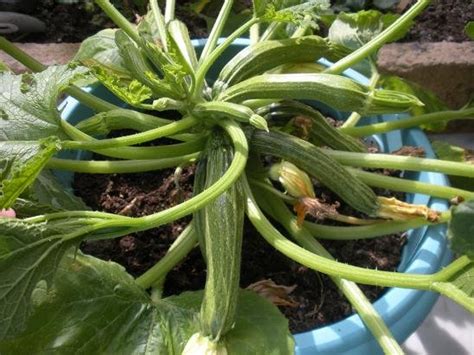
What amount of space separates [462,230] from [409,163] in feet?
0.83

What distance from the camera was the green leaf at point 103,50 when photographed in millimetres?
1121

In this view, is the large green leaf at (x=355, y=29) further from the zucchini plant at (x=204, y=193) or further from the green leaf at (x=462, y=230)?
the green leaf at (x=462, y=230)

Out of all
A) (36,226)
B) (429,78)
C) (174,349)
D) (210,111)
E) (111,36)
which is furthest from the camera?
(429,78)

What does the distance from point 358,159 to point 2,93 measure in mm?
488

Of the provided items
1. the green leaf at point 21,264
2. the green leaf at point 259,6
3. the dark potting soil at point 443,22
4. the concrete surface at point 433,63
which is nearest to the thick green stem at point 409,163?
the green leaf at point 259,6

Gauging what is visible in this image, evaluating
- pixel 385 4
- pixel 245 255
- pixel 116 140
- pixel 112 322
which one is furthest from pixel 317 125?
pixel 385 4

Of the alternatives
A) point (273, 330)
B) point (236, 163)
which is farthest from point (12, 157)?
point (273, 330)

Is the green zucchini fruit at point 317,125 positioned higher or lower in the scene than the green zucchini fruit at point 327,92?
lower

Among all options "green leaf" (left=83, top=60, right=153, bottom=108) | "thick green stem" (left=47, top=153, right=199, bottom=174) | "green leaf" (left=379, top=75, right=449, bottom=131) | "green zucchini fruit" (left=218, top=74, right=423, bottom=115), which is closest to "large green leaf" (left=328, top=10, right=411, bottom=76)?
"green leaf" (left=379, top=75, right=449, bottom=131)

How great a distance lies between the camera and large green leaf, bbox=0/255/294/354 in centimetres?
77

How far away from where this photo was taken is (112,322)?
2.60 ft

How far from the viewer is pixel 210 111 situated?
0.91m

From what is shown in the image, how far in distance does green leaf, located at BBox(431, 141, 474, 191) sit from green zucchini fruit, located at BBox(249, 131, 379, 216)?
283 millimetres

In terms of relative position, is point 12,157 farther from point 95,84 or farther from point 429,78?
point 429,78
